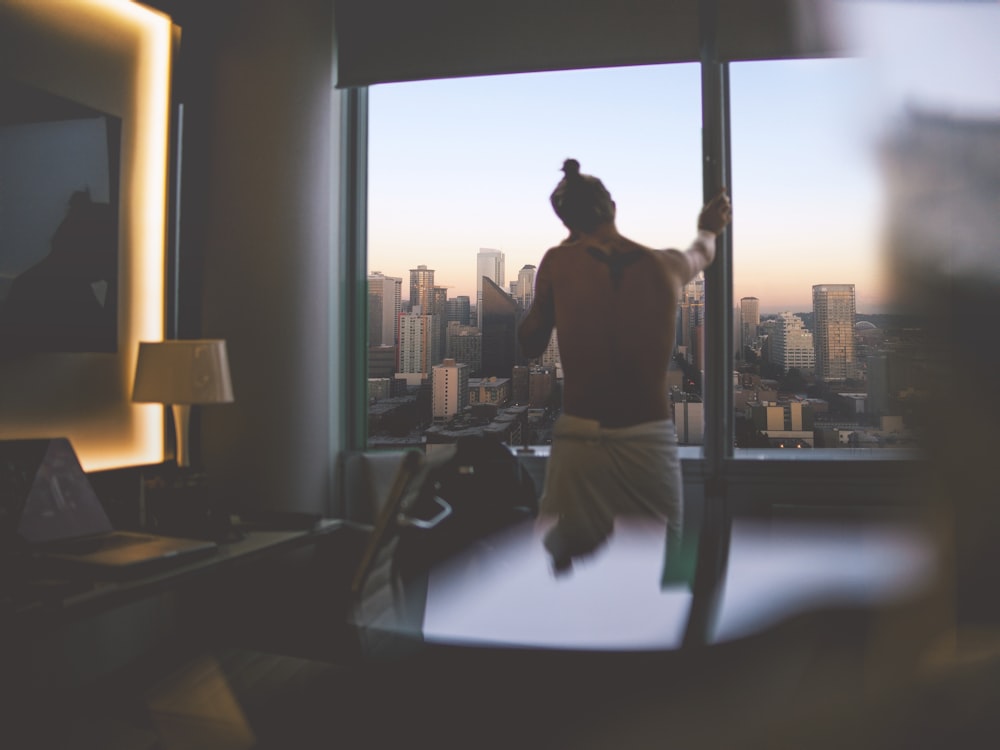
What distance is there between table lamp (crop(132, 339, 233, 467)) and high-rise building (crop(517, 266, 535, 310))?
152 cm

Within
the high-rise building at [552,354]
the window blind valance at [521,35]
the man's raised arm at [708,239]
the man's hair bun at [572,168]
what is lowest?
the high-rise building at [552,354]

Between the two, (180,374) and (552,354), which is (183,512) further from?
(552,354)

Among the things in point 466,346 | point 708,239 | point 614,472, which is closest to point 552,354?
point 466,346

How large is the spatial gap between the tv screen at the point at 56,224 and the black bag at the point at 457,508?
1.64m

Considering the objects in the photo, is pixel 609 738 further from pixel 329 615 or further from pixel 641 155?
pixel 641 155

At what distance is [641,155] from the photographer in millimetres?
3678

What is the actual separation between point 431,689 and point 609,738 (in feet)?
0.77

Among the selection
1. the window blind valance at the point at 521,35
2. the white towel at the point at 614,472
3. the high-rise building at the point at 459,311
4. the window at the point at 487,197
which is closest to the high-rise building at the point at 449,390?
the window at the point at 487,197

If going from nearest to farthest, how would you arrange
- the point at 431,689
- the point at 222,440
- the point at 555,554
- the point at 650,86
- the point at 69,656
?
the point at 431,689 < the point at 555,554 < the point at 69,656 < the point at 222,440 < the point at 650,86

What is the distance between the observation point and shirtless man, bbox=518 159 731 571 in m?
3.17

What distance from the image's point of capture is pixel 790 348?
3.58 metres

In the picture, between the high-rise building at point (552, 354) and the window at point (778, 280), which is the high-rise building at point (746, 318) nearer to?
the window at point (778, 280)

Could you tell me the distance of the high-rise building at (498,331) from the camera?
12.7 feet

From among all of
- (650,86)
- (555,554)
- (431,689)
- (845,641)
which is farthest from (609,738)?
(650,86)
